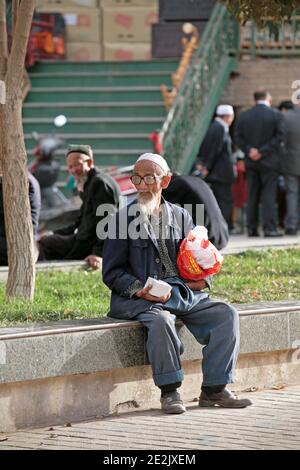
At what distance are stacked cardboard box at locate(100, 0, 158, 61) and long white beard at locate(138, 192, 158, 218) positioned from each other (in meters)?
14.9

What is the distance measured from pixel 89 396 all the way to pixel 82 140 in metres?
12.7

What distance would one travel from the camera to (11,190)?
410 inches

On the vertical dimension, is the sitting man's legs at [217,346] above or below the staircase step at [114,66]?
below

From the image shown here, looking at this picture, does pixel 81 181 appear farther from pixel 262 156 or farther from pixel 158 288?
pixel 262 156

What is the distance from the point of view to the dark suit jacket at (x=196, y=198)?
41.5 feet

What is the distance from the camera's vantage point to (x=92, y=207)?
13055 millimetres

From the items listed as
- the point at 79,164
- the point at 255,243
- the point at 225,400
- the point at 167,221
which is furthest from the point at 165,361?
the point at 255,243

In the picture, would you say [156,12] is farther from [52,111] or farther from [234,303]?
[234,303]

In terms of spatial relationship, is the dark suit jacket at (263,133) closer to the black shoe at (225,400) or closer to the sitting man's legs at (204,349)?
the sitting man's legs at (204,349)

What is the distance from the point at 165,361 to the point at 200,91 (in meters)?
12.1

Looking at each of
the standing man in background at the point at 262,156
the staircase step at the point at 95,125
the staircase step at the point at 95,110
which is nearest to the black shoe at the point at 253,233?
the standing man in background at the point at 262,156

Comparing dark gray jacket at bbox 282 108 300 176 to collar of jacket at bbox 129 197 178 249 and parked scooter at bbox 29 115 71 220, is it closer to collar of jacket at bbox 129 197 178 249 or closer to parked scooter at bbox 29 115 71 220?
parked scooter at bbox 29 115 71 220

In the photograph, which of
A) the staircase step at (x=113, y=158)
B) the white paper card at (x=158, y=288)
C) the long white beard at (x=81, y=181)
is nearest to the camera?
the white paper card at (x=158, y=288)

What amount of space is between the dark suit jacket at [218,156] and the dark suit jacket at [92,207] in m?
5.45
